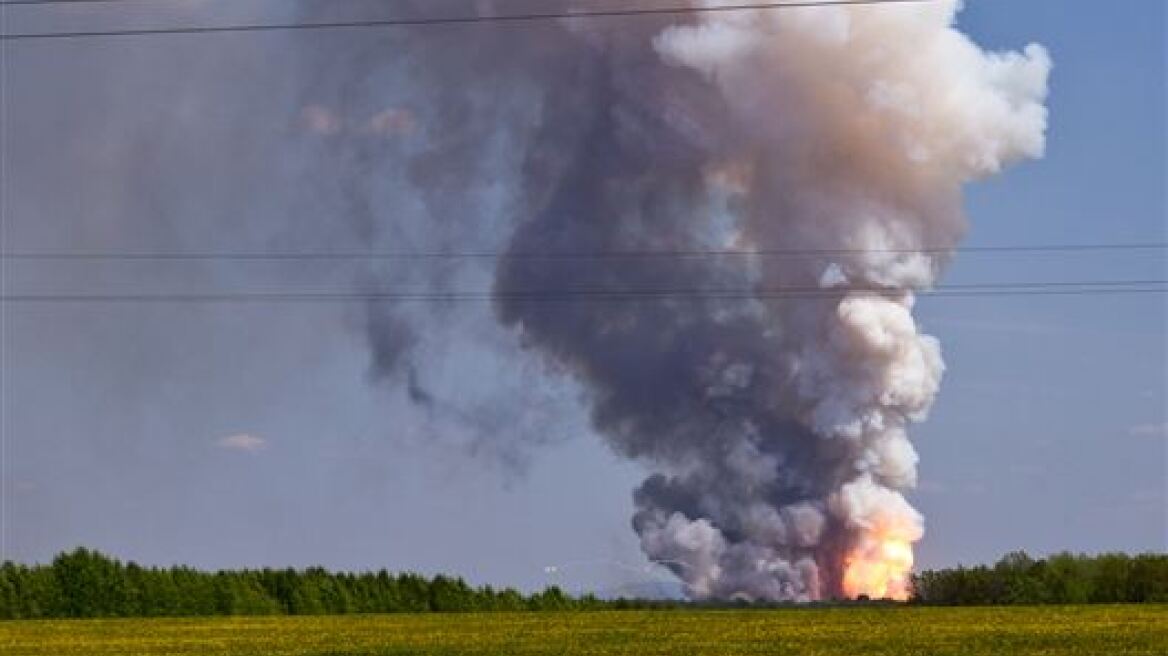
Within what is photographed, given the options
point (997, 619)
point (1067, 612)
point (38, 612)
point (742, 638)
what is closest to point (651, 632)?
point (742, 638)

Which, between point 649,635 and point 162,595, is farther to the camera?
point 162,595

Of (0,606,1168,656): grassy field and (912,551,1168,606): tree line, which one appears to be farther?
(912,551,1168,606): tree line

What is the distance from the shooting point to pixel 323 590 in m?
96.5

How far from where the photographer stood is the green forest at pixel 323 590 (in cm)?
9069

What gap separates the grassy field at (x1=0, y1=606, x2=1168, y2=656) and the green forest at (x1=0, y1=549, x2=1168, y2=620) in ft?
62.0

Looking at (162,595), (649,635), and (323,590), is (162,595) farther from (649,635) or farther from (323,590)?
(649,635)

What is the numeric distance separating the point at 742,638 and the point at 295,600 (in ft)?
168

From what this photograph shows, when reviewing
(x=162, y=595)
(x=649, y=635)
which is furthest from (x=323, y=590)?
(x=649, y=635)

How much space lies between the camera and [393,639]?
52.8m

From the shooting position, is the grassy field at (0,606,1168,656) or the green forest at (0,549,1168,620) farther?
the green forest at (0,549,1168,620)

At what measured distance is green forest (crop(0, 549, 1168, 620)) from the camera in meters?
90.7

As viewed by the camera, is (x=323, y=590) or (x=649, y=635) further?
(x=323, y=590)

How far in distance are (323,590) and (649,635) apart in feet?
156

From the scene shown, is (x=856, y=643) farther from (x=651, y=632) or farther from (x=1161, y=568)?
(x=1161, y=568)
